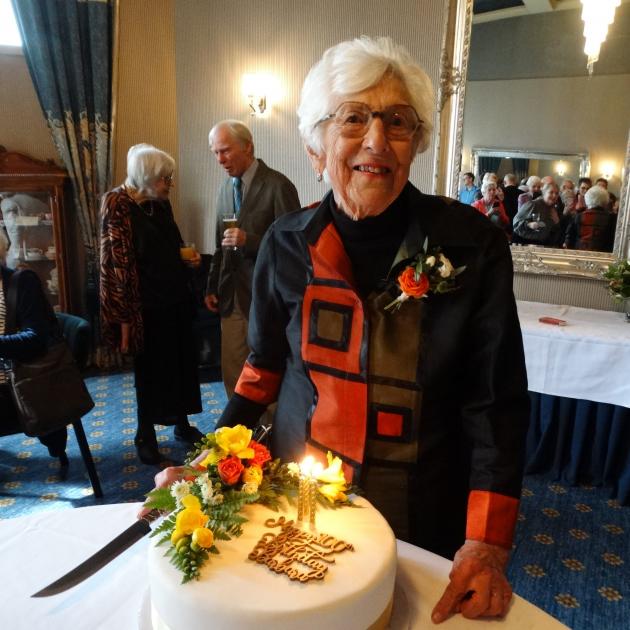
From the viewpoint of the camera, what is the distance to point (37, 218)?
4484 millimetres

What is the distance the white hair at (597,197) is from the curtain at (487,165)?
55 centimetres

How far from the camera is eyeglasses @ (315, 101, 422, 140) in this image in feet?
3.31

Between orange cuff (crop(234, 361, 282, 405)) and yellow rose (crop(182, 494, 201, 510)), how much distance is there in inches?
16.8

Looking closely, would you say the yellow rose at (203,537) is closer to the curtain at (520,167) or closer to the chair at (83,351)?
the chair at (83,351)

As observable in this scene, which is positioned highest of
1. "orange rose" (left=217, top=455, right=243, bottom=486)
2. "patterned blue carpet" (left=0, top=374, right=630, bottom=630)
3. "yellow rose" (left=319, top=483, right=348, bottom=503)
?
"orange rose" (left=217, top=455, right=243, bottom=486)

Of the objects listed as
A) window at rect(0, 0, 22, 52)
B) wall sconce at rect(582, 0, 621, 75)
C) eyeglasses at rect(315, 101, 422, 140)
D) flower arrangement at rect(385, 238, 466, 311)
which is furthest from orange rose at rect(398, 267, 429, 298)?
Answer: window at rect(0, 0, 22, 52)

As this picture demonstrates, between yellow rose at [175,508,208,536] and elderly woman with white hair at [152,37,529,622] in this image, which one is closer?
yellow rose at [175,508,208,536]

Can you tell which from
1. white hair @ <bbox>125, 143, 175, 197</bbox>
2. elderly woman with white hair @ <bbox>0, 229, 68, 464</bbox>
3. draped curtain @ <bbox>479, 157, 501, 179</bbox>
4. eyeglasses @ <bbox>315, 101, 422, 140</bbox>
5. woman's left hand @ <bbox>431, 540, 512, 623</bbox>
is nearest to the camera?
woman's left hand @ <bbox>431, 540, 512, 623</bbox>

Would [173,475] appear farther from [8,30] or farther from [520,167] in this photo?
[8,30]

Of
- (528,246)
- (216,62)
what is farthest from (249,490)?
(216,62)

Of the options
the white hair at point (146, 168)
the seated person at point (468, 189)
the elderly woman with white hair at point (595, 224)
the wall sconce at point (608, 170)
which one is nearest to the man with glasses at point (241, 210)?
the white hair at point (146, 168)

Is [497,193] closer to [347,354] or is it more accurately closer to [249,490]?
[347,354]

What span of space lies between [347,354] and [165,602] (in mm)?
517

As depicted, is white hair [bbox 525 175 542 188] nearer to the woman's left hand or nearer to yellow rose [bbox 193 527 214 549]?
the woman's left hand
